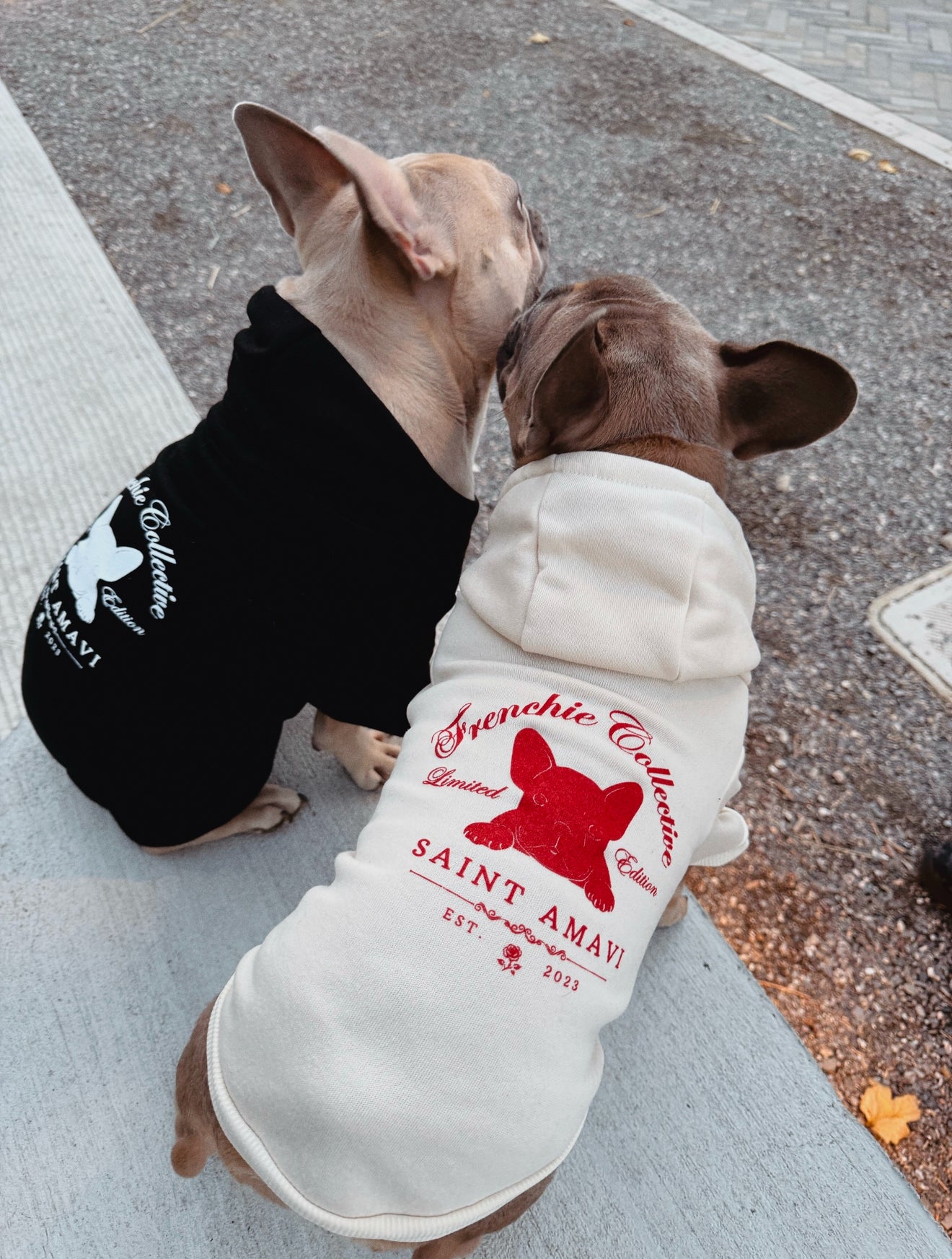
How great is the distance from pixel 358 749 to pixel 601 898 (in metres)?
1.18

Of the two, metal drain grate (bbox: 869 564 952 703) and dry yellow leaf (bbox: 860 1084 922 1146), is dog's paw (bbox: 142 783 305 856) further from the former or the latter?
metal drain grate (bbox: 869 564 952 703)

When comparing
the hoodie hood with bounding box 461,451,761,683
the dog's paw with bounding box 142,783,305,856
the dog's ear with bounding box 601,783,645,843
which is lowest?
the dog's paw with bounding box 142,783,305,856

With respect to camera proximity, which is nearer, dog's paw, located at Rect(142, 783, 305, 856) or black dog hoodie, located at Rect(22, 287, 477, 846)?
black dog hoodie, located at Rect(22, 287, 477, 846)

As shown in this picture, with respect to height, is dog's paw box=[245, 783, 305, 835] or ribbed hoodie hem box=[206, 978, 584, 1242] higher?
ribbed hoodie hem box=[206, 978, 584, 1242]

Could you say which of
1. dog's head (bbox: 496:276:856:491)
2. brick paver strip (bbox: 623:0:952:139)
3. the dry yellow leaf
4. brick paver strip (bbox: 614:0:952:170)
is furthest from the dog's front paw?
brick paver strip (bbox: 623:0:952:139)

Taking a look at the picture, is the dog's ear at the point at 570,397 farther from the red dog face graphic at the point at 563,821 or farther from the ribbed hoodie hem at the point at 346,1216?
the ribbed hoodie hem at the point at 346,1216

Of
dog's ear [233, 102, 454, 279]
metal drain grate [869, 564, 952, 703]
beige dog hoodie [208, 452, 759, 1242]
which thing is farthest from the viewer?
metal drain grate [869, 564, 952, 703]

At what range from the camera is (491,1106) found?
1256 millimetres

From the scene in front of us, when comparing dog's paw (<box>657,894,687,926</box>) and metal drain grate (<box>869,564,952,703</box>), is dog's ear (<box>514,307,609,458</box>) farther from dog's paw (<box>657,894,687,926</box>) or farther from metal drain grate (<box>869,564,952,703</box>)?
metal drain grate (<box>869,564,952,703</box>)

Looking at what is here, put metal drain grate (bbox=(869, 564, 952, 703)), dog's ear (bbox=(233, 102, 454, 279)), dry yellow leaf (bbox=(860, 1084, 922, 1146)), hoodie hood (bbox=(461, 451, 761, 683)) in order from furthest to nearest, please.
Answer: metal drain grate (bbox=(869, 564, 952, 703)) → dry yellow leaf (bbox=(860, 1084, 922, 1146)) → dog's ear (bbox=(233, 102, 454, 279)) → hoodie hood (bbox=(461, 451, 761, 683))

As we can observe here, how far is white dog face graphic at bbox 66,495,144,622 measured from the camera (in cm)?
192

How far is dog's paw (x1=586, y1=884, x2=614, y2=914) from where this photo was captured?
53.7 inches

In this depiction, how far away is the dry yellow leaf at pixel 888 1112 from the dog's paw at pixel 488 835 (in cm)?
138

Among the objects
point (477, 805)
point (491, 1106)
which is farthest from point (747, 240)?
point (491, 1106)
